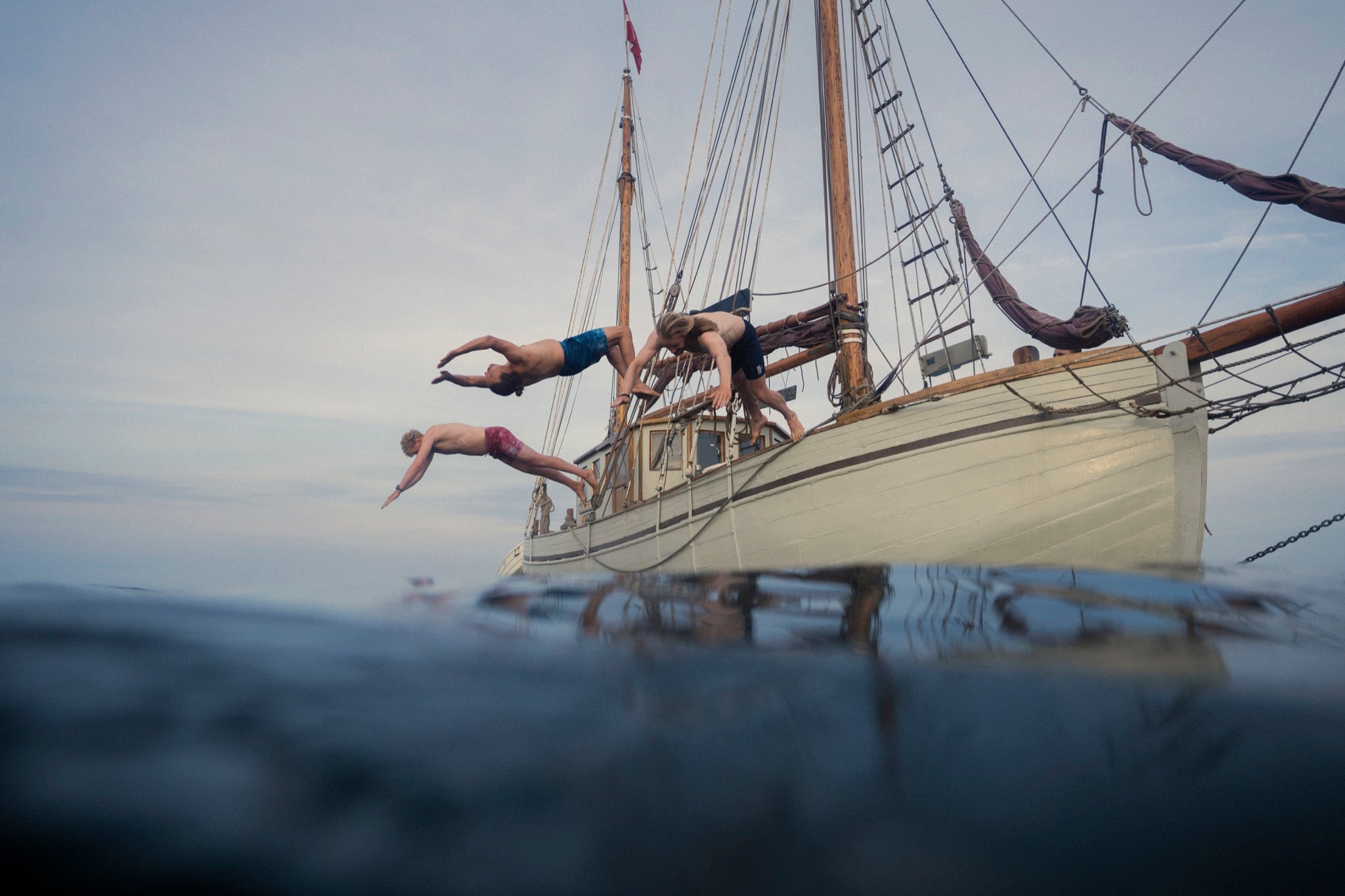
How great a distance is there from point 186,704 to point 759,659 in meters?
0.94

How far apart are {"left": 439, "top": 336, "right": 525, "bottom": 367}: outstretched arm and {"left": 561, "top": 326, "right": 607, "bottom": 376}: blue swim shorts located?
0.56m

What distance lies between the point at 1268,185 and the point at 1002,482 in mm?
4024

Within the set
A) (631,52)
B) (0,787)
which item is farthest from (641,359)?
(631,52)

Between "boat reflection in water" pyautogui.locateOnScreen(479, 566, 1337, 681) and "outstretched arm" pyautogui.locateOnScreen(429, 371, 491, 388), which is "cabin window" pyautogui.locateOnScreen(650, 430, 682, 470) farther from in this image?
"boat reflection in water" pyautogui.locateOnScreen(479, 566, 1337, 681)

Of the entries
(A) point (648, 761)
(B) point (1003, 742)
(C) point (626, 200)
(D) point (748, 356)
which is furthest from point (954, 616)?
(C) point (626, 200)

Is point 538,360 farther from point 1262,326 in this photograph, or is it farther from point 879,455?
point 1262,326

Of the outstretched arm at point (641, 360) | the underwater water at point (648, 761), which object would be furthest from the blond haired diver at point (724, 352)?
the underwater water at point (648, 761)

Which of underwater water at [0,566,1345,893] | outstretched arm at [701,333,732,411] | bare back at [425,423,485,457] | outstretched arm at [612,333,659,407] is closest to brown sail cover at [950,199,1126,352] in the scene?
outstretched arm at [701,333,732,411]

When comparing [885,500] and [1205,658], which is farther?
[885,500]

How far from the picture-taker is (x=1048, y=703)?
101 centimetres

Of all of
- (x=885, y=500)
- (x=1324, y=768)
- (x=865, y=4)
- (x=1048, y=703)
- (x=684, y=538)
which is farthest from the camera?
(x=865, y=4)

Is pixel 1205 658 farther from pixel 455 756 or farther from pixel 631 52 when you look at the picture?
pixel 631 52

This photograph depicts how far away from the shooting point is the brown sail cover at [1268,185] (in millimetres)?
5789

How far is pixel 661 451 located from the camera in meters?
9.88
